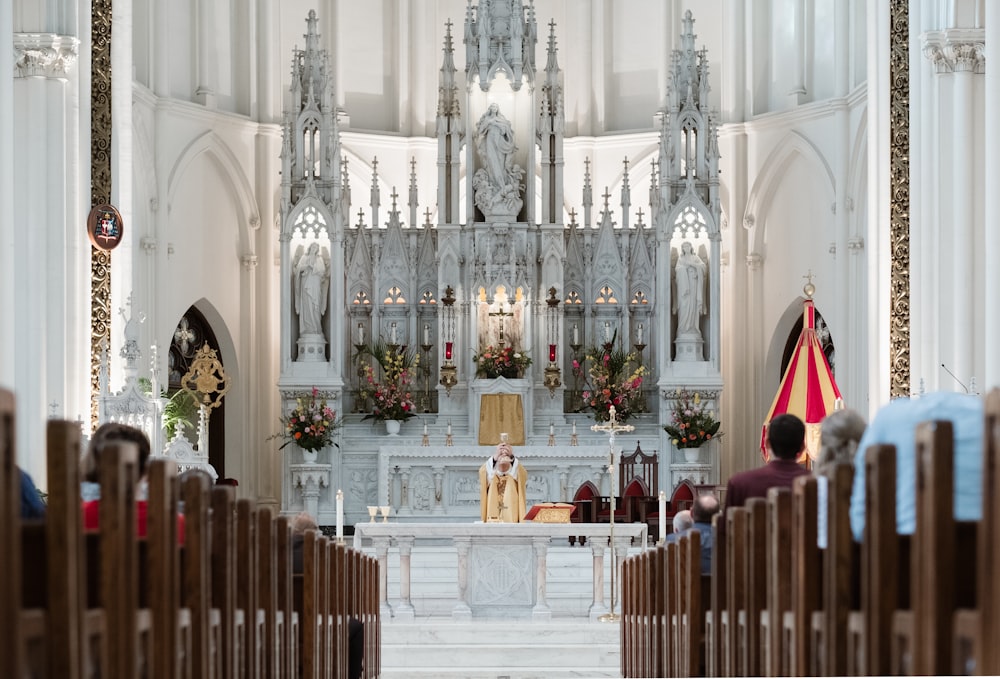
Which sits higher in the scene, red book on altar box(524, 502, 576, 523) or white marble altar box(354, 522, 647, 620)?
red book on altar box(524, 502, 576, 523)

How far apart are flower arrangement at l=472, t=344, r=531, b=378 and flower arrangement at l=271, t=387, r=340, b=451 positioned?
202cm

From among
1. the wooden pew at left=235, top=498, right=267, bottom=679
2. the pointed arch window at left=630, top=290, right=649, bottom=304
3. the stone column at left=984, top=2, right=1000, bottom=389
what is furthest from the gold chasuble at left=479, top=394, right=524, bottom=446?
the wooden pew at left=235, top=498, right=267, bottom=679

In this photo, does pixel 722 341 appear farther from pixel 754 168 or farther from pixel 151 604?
pixel 151 604

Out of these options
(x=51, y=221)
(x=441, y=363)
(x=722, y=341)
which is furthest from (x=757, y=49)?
(x=51, y=221)

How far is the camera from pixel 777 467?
625cm

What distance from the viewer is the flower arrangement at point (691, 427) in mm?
19734

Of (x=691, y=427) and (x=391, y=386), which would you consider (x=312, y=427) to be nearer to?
(x=391, y=386)

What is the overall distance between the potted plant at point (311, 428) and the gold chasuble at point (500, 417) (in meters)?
1.85

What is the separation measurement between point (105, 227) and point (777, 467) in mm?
10534

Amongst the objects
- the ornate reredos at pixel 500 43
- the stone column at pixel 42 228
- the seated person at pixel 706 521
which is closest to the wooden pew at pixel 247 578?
the seated person at pixel 706 521

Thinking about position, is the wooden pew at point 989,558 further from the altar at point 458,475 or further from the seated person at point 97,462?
the altar at point 458,475

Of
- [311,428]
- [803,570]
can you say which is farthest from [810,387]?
[803,570]

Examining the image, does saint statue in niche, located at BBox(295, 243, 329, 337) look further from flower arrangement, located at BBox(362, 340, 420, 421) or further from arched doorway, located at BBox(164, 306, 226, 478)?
arched doorway, located at BBox(164, 306, 226, 478)

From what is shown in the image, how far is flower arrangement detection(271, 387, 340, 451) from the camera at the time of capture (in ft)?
64.5
